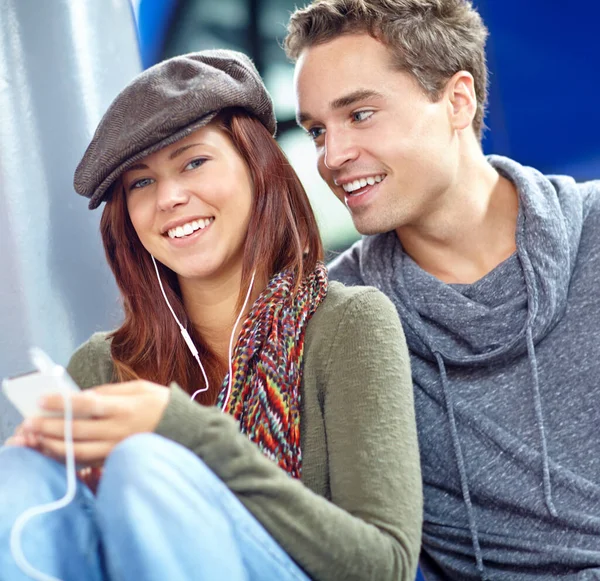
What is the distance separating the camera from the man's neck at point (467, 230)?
1500 mm

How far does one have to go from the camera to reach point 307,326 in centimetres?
123

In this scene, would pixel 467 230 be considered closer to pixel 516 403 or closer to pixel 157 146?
pixel 516 403

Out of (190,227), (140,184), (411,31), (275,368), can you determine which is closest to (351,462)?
(275,368)

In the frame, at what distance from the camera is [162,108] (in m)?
1.18

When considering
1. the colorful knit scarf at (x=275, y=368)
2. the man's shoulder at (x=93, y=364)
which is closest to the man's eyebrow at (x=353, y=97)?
the colorful knit scarf at (x=275, y=368)

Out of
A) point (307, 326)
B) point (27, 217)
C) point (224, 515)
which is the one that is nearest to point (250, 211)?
point (307, 326)

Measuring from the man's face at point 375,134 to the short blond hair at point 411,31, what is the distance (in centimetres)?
2

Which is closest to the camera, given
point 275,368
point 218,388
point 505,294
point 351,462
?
point 351,462

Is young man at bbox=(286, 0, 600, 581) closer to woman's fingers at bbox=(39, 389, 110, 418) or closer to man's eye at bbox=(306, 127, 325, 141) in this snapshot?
man's eye at bbox=(306, 127, 325, 141)

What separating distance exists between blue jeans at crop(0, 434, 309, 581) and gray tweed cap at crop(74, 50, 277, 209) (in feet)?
1.60

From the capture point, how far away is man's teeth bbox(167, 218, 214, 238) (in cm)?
125

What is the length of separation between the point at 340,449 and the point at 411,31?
869mm

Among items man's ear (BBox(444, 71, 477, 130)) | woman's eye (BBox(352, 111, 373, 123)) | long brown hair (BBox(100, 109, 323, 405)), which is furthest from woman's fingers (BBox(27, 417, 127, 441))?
man's ear (BBox(444, 71, 477, 130))

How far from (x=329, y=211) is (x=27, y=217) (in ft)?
2.86
